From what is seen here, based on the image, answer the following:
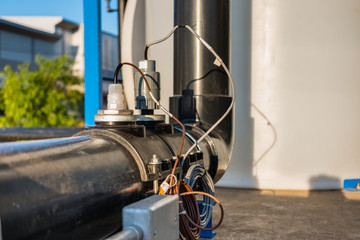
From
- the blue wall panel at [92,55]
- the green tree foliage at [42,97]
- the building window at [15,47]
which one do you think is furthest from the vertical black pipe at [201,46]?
→ the building window at [15,47]

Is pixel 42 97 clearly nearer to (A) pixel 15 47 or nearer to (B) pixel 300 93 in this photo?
(A) pixel 15 47

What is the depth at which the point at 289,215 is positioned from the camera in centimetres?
243

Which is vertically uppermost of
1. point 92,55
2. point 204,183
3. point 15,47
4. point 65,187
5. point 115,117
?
point 15,47

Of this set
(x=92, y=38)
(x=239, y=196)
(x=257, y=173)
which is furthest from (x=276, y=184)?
(x=92, y=38)

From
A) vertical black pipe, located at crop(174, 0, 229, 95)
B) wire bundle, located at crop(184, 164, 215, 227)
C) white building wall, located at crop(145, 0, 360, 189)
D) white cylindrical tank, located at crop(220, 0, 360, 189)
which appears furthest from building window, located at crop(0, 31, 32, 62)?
wire bundle, located at crop(184, 164, 215, 227)

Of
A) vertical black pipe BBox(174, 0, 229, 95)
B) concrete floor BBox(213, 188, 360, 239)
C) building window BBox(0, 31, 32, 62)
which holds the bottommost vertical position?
concrete floor BBox(213, 188, 360, 239)

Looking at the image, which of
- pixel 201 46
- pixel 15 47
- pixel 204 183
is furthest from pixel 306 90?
pixel 15 47

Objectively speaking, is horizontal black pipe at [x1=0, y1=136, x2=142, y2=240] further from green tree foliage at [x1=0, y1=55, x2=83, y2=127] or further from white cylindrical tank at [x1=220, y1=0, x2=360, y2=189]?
green tree foliage at [x1=0, y1=55, x2=83, y2=127]

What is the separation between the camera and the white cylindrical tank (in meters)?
3.14

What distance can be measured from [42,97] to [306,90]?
29.8 feet

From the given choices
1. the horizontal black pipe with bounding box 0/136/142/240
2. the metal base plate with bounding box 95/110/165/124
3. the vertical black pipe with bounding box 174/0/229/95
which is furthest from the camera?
the vertical black pipe with bounding box 174/0/229/95

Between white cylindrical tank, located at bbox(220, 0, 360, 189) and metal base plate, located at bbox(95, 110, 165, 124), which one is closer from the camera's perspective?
metal base plate, located at bbox(95, 110, 165, 124)

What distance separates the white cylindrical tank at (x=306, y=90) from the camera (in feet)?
10.3

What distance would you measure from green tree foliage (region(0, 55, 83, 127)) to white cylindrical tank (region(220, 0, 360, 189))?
27.9 ft
